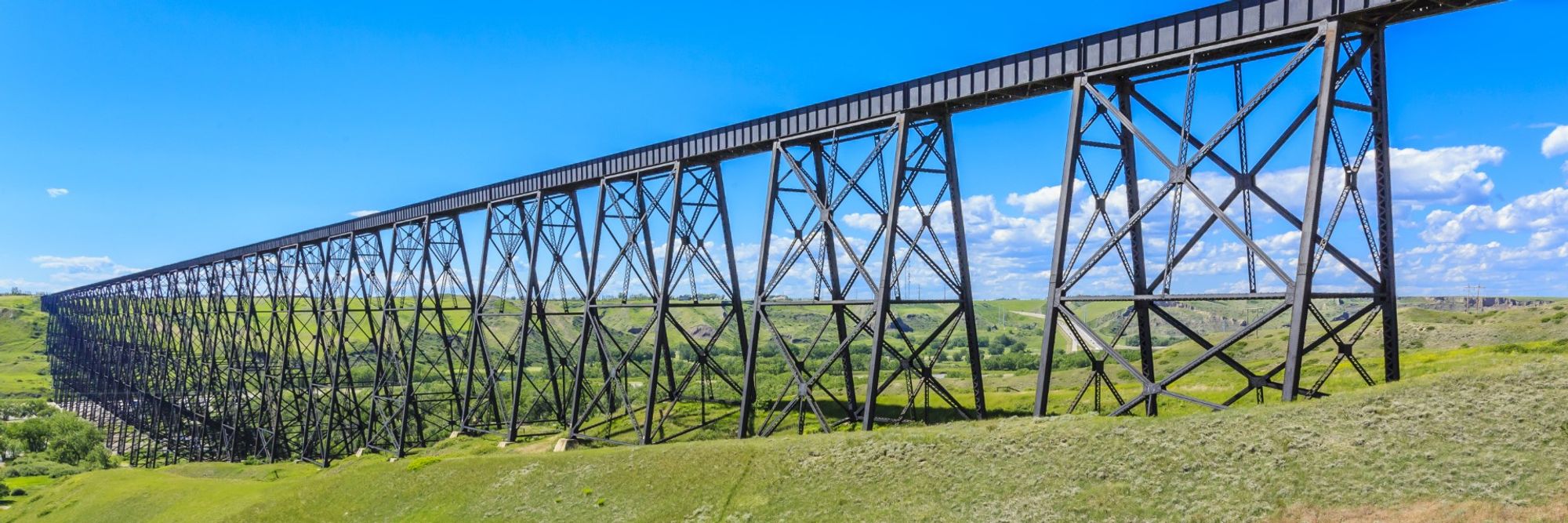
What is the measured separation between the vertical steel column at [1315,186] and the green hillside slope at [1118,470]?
1527 millimetres

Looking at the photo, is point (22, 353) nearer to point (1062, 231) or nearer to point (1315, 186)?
point (1062, 231)

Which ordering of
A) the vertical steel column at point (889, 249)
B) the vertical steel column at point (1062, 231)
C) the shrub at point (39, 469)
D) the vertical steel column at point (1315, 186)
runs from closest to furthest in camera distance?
the vertical steel column at point (1315, 186) → the vertical steel column at point (1062, 231) → the vertical steel column at point (889, 249) → the shrub at point (39, 469)

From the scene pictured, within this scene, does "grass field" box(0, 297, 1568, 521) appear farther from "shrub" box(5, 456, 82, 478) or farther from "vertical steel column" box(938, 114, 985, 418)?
"shrub" box(5, 456, 82, 478)

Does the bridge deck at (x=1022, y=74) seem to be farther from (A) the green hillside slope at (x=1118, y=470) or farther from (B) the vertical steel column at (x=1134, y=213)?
(A) the green hillside slope at (x=1118, y=470)

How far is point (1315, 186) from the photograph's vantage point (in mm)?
14039

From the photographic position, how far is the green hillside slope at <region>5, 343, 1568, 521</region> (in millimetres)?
11203

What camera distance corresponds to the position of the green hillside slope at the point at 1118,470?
11.2m

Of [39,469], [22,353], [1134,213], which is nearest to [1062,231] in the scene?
[1134,213]

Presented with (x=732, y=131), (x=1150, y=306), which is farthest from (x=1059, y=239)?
(x=732, y=131)

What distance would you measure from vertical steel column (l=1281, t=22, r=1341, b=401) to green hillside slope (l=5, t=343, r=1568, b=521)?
5.01ft

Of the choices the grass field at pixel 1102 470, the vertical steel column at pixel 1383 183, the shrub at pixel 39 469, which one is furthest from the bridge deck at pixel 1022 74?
the shrub at pixel 39 469

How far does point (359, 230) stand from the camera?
44.5m

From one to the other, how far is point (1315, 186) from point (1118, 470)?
17.7ft

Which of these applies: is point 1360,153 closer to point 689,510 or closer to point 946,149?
point 946,149
